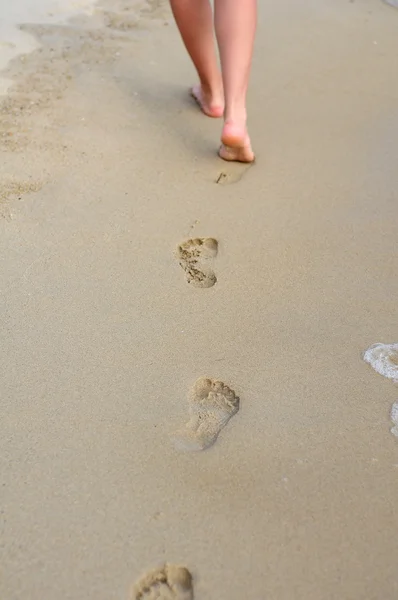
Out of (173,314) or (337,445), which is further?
(173,314)

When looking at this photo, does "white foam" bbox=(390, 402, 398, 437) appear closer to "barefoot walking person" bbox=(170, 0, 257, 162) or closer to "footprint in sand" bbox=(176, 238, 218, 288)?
"footprint in sand" bbox=(176, 238, 218, 288)

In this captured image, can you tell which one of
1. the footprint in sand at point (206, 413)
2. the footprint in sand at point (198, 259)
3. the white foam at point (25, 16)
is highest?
the footprint in sand at point (206, 413)

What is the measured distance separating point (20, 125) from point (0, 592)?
4.97 ft

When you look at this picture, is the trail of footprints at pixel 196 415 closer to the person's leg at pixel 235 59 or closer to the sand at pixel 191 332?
the sand at pixel 191 332

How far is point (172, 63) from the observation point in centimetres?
266

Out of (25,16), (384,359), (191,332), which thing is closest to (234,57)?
(191,332)

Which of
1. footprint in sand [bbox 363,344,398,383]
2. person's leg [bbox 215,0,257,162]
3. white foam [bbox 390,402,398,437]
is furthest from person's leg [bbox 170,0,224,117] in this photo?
white foam [bbox 390,402,398,437]

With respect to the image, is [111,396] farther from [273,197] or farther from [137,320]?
[273,197]

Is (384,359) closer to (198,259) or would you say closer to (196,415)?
(196,415)

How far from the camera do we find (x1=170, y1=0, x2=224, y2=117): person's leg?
2.15 meters

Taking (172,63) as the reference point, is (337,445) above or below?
above

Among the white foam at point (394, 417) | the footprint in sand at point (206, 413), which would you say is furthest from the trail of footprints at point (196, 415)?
the white foam at point (394, 417)

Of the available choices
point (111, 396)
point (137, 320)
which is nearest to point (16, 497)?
point (111, 396)

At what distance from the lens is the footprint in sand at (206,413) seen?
1.26m
